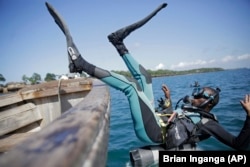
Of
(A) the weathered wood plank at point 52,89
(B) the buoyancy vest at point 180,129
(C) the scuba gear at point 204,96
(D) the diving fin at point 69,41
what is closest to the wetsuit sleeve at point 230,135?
(B) the buoyancy vest at point 180,129

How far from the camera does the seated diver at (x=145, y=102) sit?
2.53m

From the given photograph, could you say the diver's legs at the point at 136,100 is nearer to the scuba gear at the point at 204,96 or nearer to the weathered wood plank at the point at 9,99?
the scuba gear at the point at 204,96

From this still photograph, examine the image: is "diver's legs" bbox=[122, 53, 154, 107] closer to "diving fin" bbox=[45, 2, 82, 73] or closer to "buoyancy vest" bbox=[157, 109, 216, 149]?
"buoyancy vest" bbox=[157, 109, 216, 149]

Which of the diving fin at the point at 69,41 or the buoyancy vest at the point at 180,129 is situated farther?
the buoyancy vest at the point at 180,129

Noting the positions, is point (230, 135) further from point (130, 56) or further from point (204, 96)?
point (130, 56)

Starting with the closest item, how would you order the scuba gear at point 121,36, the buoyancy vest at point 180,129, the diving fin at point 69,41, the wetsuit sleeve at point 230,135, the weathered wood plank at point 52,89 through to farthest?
the wetsuit sleeve at point 230,135
the diving fin at point 69,41
the buoyancy vest at point 180,129
the scuba gear at point 121,36
the weathered wood plank at point 52,89

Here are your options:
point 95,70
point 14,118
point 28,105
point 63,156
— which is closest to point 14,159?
point 63,156

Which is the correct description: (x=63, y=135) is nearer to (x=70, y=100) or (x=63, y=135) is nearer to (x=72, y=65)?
(x=72, y=65)

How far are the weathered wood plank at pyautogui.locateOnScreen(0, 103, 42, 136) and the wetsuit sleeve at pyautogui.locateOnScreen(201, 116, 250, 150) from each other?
2.69m

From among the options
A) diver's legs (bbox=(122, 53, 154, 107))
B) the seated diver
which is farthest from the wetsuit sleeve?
diver's legs (bbox=(122, 53, 154, 107))

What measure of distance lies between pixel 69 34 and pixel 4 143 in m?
1.68

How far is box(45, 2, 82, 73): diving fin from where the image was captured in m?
2.62

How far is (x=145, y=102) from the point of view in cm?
274

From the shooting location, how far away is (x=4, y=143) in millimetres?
2373
